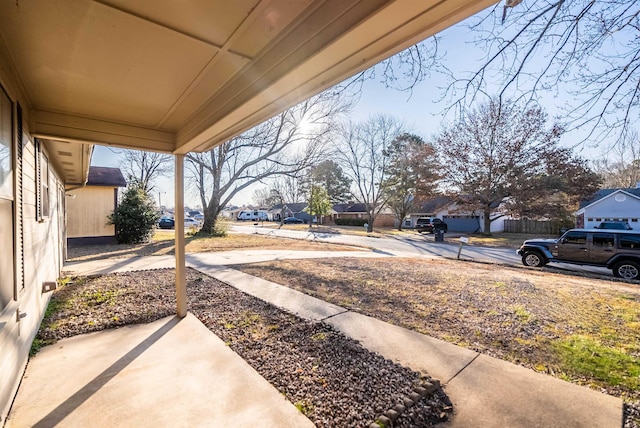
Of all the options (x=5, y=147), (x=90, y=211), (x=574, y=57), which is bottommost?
(x=90, y=211)

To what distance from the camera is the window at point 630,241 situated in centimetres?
759

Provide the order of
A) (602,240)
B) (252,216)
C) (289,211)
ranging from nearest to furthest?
(602,240) < (252,216) < (289,211)

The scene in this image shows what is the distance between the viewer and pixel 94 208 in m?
11.9

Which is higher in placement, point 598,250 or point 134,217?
point 134,217

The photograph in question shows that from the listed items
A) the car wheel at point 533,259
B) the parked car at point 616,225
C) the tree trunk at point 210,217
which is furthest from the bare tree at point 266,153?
the parked car at point 616,225

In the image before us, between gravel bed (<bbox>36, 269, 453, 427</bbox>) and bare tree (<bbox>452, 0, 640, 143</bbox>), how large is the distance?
3333mm

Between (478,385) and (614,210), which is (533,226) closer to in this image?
(614,210)

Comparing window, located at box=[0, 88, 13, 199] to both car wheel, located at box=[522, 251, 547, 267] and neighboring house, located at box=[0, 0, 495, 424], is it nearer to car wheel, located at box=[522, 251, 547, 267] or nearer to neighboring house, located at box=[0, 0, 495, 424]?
neighboring house, located at box=[0, 0, 495, 424]

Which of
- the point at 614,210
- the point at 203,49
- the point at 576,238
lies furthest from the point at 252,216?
the point at 203,49

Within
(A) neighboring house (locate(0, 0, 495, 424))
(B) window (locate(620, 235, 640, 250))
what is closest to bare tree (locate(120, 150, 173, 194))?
(A) neighboring house (locate(0, 0, 495, 424))

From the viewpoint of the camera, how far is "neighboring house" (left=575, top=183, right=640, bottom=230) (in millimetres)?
20250

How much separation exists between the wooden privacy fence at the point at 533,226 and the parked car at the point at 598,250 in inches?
775

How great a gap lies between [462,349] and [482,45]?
3.35m

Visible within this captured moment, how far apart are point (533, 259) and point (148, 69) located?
11.8 meters
